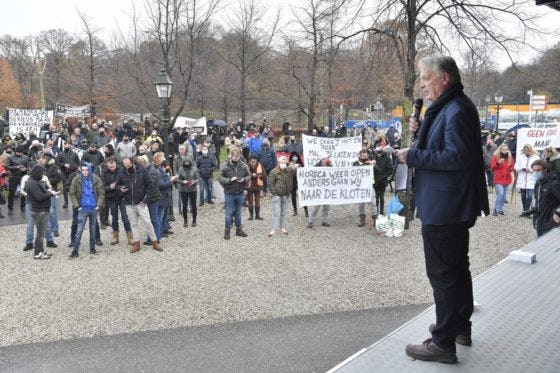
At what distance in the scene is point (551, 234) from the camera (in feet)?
17.6

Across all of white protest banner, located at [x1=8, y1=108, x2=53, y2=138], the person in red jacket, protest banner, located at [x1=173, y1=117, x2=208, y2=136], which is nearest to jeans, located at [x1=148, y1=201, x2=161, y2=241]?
the person in red jacket

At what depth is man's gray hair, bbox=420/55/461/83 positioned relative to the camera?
2656 millimetres

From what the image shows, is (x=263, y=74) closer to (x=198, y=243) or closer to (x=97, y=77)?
(x=97, y=77)

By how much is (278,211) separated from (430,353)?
8.18 meters

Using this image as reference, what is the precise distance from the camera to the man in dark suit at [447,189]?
2.56 meters

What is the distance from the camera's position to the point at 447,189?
8.54 ft

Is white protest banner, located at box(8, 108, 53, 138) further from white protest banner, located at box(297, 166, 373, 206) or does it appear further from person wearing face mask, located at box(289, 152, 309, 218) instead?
white protest banner, located at box(297, 166, 373, 206)

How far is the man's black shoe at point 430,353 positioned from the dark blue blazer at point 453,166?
69cm

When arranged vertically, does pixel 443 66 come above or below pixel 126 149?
above

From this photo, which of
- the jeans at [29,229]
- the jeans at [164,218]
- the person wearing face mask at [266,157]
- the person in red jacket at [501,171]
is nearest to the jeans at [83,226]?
the jeans at [29,229]

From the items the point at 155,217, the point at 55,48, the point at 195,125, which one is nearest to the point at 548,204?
the point at 155,217

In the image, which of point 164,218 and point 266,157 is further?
point 266,157

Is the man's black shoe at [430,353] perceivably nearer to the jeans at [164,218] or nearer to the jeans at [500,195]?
the jeans at [164,218]

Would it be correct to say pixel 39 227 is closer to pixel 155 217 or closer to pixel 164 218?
pixel 155 217
